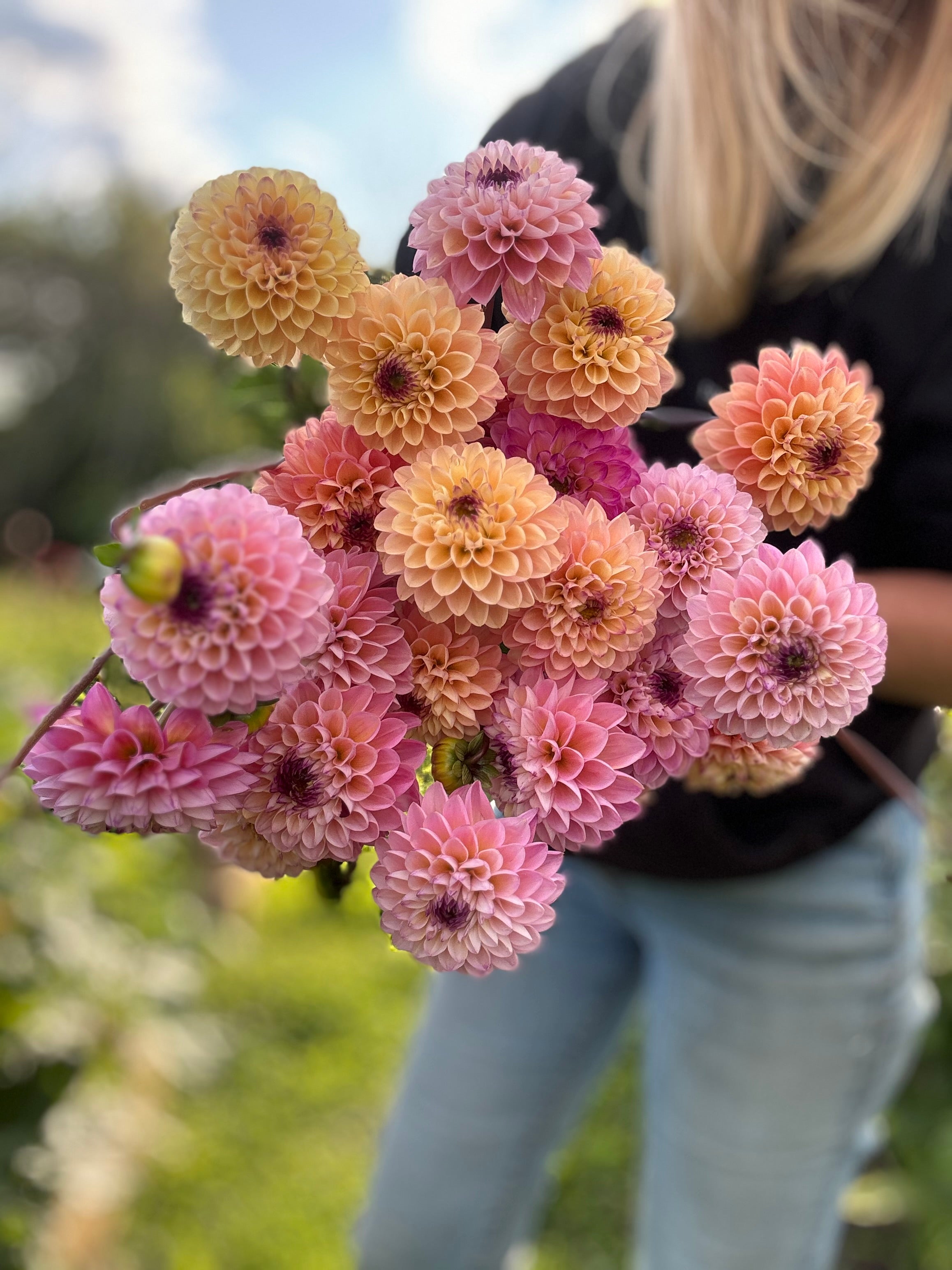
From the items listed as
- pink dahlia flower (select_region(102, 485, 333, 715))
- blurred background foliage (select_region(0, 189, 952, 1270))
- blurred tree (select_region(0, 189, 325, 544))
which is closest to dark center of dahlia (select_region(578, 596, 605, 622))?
pink dahlia flower (select_region(102, 485, 333, 715))

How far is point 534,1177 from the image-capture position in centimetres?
117

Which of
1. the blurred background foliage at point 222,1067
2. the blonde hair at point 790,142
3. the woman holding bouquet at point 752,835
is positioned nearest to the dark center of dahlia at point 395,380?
the blurred background foliage at point 222,1067

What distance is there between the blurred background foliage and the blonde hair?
37 centimetres

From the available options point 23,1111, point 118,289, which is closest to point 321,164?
point 23,1111

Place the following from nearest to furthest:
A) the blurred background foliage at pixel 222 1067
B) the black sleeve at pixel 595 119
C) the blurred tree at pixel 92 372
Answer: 1. the black sleeve at pixel 595 119
2. the blurred background foliage at pixel 222 1067
3. the blurred tree at pixel 92 372

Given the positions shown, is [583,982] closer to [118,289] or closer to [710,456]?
[710,456]

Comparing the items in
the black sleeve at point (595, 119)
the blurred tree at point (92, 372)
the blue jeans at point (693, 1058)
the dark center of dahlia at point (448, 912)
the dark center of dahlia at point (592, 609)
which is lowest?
the blurred tree at point (92, 372)

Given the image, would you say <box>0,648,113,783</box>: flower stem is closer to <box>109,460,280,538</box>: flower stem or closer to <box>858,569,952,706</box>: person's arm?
<box>109,460,280,538</box>: flower stem

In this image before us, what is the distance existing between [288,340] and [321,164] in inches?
3.6

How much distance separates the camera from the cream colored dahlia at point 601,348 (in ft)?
1.25

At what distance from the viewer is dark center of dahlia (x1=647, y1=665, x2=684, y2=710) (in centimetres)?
40

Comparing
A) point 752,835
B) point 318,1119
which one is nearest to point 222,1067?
point 318,1119

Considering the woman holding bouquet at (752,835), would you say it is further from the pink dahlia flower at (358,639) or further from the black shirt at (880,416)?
the pink dahlia flower at (358,639)

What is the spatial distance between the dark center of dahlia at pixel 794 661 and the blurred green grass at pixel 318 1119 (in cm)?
121
